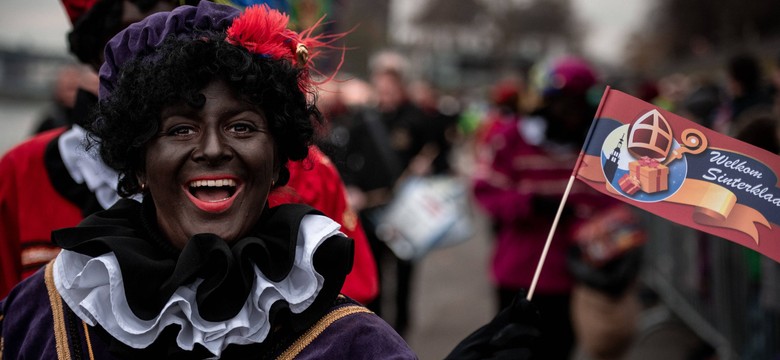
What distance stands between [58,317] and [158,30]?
0.64m

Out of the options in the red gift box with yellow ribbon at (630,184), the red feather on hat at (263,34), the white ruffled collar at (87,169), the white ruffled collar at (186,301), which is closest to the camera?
the white ruffled collar at (186,301)

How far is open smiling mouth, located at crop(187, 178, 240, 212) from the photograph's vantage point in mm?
1793

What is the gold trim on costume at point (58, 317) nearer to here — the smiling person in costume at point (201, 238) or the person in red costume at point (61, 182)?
the smiling person in costume at point (201, 238)

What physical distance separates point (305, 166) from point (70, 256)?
1.92ft

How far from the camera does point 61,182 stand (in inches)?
104

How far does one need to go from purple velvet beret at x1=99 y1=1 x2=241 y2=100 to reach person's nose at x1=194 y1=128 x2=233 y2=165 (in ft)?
0.73

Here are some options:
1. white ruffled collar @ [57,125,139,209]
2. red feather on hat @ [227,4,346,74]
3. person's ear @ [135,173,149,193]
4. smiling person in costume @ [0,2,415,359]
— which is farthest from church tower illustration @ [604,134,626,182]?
white ruffled collar @ [57,125,139,209]

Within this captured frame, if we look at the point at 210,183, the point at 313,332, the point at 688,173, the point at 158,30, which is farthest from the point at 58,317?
the point at 688,173

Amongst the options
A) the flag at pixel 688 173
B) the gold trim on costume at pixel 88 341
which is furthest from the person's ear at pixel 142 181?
the flag at pixel 688 173

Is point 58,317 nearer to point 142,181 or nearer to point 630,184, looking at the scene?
point 142,181

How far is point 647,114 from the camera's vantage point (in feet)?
6.46

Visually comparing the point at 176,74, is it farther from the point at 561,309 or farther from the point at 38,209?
the point at 561,309

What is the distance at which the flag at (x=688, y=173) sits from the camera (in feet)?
6.20

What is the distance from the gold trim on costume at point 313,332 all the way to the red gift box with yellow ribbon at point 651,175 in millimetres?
700
